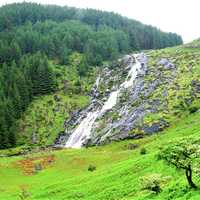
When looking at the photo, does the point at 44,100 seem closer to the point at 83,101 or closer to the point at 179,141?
the point at 83,101

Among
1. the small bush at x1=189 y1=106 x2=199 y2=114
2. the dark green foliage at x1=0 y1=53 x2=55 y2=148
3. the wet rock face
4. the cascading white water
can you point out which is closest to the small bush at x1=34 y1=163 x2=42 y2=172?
the wet rock face

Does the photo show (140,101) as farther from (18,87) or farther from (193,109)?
(18,87)

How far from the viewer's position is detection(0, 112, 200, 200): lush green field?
51312mm

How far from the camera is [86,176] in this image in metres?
72.3

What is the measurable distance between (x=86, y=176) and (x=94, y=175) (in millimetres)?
1470

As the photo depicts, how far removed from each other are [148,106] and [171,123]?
604 inches

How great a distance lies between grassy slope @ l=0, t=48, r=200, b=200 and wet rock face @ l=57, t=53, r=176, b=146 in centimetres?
757

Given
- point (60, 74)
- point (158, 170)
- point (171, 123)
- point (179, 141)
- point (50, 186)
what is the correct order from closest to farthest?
point (179, 141), point (158, 170), point (50, 186), point (171, 123), point (60, 74)

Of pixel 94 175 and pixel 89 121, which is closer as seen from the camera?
pixel 94 175

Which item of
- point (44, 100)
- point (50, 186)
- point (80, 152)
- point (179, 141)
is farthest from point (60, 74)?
point (179, 141)

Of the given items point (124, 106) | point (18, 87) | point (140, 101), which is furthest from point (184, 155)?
point (18, 87)

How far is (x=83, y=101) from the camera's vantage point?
165125mm

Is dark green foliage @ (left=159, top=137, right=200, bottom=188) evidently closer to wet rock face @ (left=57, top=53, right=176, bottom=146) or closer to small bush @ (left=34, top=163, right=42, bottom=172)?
small bush @ (left=34, top=163, right=42, bottom=172)

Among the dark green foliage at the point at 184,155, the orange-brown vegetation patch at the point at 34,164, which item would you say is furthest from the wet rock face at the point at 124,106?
the dark green foliage at the point at 184,155
